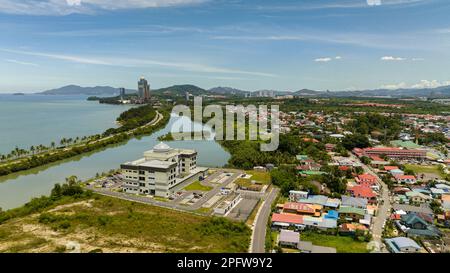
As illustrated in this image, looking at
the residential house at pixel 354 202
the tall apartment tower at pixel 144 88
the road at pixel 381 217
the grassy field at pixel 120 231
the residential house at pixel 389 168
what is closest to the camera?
the grassy field at pixel 120 231

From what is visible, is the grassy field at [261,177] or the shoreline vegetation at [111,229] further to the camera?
the grassy field at [261,177]

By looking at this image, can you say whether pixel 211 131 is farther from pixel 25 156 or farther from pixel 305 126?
pixel 25 156

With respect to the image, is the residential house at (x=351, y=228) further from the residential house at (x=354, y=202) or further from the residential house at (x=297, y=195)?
the residential house at (x=297, y=195)

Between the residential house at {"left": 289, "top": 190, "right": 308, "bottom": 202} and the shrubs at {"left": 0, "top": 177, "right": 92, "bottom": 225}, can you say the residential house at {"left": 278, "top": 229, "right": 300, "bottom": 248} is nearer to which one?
the residential house at {"left": 289, "top": 190, "right": 308, "bottom": 202}

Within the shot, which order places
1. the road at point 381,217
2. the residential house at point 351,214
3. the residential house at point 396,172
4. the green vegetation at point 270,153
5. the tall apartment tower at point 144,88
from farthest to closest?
the tall apartment tower at point 144,88
the green vegetation at point 270,153
the residential house at point 396,172
the residential house at point 351,214
the road at point 381,217

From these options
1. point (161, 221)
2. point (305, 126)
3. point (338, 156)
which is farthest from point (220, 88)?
point (161, 221)

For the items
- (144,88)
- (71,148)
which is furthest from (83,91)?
(71,148)

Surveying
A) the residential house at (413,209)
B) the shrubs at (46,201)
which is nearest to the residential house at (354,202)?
the residential house at (413,209)
